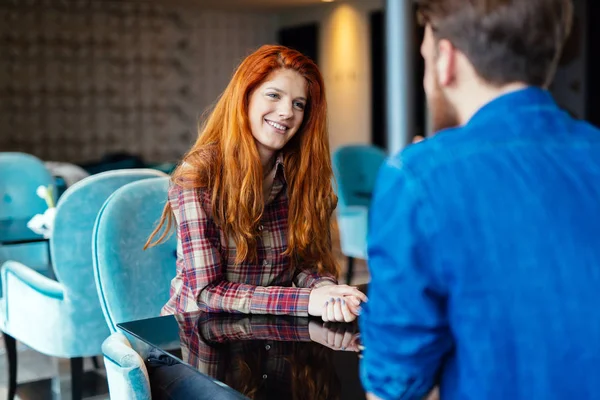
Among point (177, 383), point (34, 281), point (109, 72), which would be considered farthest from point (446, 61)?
point (109, 72)

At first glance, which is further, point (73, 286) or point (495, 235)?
point (73, 286)

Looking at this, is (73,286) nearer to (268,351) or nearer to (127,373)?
(127,373)

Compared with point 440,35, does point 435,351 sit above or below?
below

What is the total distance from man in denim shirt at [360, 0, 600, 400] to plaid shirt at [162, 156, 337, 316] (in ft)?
2.38

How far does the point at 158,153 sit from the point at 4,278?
7.72 m

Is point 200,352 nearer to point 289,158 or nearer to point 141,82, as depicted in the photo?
point 289,158

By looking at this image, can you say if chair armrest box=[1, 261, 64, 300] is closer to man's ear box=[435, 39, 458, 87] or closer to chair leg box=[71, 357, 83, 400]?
chair leg box=[71, 357, 83, 400]

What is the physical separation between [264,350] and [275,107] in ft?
2.16

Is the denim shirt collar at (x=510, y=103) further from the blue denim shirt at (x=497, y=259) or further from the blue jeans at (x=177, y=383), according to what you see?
the blue jeans at (x=177, y=383)

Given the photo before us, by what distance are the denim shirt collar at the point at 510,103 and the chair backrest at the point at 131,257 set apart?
1.19 metres

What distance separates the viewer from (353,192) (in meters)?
5.16

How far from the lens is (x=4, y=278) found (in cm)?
→ 257

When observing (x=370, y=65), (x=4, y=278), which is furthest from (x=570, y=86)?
(x=4, y=278)

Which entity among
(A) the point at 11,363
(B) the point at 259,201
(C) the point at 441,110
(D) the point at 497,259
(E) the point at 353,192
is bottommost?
(A) the point at 11,363
